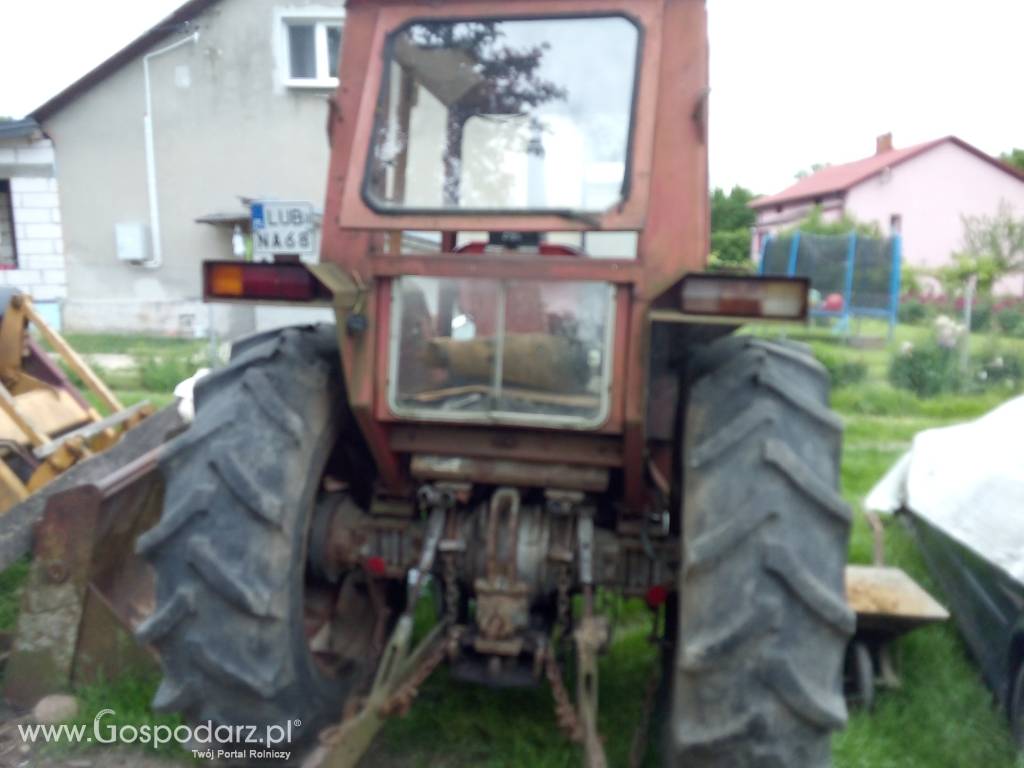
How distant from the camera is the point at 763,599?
2.21 meters

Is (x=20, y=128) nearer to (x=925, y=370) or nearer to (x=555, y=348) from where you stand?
(x=925, y=370)

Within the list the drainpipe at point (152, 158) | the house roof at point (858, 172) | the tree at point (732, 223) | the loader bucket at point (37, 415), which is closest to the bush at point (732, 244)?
→ the tree at point (732, 223)

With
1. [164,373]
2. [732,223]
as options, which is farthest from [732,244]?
[164,373]

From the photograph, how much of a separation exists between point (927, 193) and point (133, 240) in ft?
98.7

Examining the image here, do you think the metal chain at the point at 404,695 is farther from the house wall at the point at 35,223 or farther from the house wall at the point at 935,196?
the house wall at the point at 935,196

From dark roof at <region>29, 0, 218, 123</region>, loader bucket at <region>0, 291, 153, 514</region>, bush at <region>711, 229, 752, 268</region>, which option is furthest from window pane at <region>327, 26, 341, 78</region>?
bush at <region>711, 229, 752, 268</region>

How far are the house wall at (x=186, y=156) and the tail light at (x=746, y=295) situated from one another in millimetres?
12339

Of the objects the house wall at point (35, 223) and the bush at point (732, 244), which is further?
the bush at point (732, 244)

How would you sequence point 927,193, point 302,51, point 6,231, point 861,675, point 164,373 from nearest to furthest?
point 861,675
point 164,373
point 302,51
point 6,231
point 927,193

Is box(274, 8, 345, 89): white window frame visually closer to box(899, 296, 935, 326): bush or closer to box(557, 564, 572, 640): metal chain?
box(557, 564, 572, 640): metal chain

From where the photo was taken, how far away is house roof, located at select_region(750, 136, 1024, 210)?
113 ft

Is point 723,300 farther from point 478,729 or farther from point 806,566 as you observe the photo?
point 478,729

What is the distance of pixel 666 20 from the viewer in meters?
2.66

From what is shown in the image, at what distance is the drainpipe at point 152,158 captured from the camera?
14.2 meters
